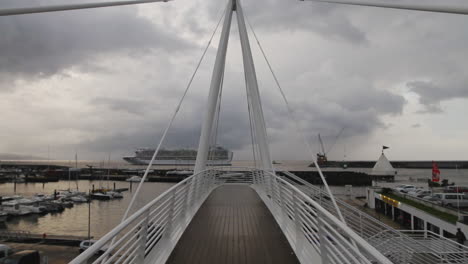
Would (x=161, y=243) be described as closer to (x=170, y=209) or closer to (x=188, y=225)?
(x=170, y=209)

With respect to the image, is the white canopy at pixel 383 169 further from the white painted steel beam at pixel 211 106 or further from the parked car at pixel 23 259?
the parked car at pixel 23 259

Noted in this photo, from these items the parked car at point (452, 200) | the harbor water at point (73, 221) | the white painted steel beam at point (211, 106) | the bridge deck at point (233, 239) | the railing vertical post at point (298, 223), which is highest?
the white painted steel beam at point (211, 106)

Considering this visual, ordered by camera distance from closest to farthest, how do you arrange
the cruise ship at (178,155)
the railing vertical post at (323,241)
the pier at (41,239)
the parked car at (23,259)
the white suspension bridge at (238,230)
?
the white suspension bridge at (238,230), the railing vertical post at (323,241), the parked car at (23,259), the pier at (41,239), the cruise ship at (178,155)

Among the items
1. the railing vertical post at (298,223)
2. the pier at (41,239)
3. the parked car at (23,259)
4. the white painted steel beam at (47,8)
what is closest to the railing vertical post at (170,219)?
the railing vertical post at (298,223)

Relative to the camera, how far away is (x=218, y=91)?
9.56 meters

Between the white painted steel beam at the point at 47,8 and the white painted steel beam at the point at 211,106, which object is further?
the white painted steel beam at the point at 211,106

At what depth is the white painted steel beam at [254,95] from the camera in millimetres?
9273

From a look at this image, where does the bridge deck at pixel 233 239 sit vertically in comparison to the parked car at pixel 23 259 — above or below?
above

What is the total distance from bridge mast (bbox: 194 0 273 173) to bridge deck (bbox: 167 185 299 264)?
6.35ft

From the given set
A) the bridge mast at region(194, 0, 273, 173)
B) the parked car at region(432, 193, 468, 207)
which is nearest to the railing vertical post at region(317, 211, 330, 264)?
the bridge mast at region(194, 0, 273, 173)

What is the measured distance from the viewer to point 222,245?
187 inches

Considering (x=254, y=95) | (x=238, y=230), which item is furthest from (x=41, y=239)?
(x=238, y=230)

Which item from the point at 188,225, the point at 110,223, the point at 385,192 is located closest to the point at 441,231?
the point at 385,192

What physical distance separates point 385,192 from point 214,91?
74.7ft
